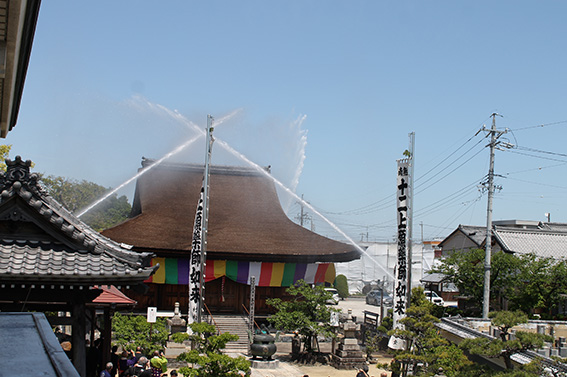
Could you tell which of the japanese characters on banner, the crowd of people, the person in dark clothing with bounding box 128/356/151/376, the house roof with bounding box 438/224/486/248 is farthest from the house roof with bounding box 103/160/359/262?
the person in dark clothing with bounding box 128/356/151/376

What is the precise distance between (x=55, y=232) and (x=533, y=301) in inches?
1141

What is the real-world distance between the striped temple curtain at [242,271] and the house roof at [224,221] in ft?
2.42

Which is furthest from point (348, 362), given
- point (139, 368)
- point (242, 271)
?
point (139, 368)

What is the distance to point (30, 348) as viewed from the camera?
2684 mm

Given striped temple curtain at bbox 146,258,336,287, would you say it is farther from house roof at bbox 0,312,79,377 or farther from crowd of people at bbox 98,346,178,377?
house roof at bbox 0,312,79,377

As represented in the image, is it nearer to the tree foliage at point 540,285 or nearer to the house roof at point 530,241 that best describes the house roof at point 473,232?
the house roof at point 530,241

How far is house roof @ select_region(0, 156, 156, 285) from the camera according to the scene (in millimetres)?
9844

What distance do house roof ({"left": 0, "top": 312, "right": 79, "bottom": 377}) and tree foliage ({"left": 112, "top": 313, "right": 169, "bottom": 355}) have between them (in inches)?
706

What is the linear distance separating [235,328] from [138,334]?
9.79 meters

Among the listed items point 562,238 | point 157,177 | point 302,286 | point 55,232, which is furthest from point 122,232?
point 562,238

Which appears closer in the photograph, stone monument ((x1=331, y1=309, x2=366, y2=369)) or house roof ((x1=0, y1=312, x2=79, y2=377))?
house roof ((x1=0, y1=312, x2=79, y2=377))

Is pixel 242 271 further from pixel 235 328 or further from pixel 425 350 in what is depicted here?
pixel 425 350

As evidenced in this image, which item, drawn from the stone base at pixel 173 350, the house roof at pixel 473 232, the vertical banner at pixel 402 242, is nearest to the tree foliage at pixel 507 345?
the vertical banner at pixel 402 242

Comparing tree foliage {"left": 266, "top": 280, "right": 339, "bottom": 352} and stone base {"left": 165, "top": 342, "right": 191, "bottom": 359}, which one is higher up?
tree foliage {"left": 266, "top": 280, "right": 339, "bottom": 352}
